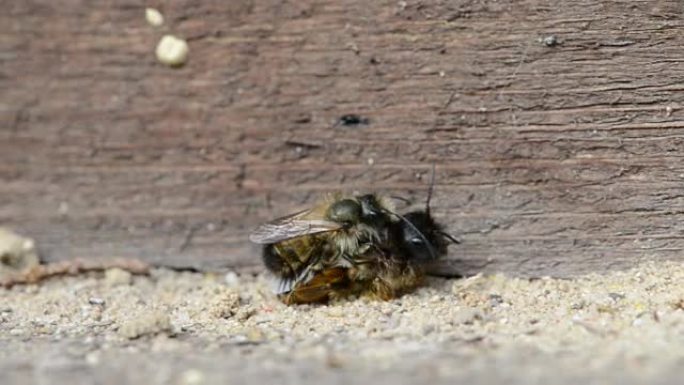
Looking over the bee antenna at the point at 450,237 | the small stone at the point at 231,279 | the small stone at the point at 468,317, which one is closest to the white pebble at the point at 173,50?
the small stone at the point at 231,279

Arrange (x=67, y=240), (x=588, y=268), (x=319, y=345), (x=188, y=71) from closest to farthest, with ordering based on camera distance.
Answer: (x=319, y=345) → (x=588, y=268) → (x=188, y=71) → (x=67, y=240)

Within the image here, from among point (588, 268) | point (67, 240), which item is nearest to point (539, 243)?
point (588, 268)

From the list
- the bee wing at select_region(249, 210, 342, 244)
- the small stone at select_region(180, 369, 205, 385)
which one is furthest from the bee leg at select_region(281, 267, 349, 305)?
the small stone at select_region(180, 369, 205, 385)

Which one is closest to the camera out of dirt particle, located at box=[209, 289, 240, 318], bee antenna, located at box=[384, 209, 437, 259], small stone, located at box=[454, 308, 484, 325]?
small stone, located at box=[454, 308, 484, 325]

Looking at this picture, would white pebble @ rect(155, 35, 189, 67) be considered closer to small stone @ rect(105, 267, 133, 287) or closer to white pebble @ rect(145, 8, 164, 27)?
white pebble @ rect(145, 8, 164, 27)

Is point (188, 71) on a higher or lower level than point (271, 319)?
higher

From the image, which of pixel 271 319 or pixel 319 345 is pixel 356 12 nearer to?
pixel 271 319

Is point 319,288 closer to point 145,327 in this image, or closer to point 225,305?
point 225,305

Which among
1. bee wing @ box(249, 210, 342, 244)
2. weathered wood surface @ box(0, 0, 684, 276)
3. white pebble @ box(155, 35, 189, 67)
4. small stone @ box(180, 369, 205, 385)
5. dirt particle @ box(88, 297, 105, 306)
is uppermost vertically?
white pebble @ box(155, 35, 189, 67)
